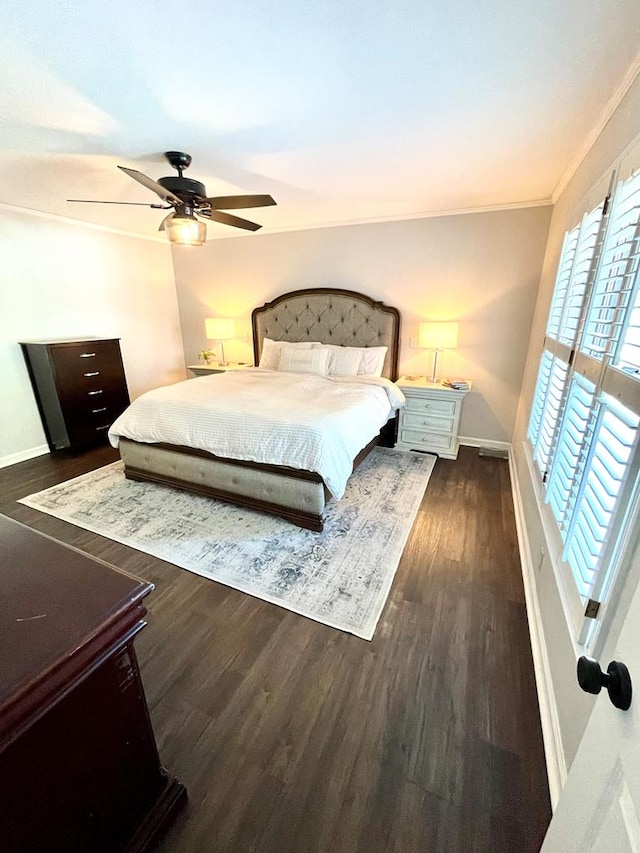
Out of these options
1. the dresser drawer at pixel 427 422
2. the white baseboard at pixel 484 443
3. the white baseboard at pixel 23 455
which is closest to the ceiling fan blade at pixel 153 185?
the dresser drawer at pixel 427 422

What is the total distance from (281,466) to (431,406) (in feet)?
6.48

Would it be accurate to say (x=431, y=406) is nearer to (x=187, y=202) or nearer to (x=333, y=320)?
(x=333, y=320)

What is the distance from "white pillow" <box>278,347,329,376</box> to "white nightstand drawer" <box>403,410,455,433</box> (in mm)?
1078

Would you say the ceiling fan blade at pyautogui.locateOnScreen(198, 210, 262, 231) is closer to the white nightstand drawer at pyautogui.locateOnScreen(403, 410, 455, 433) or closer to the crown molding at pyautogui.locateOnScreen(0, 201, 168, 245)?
the crown molding at pyautogui.locateOnScreen(0, 201, 168, 245)

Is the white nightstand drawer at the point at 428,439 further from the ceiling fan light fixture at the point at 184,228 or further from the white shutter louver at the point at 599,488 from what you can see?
the ceiling fan light fixture at the point at 184,228

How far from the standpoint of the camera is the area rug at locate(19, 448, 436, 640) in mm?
1971

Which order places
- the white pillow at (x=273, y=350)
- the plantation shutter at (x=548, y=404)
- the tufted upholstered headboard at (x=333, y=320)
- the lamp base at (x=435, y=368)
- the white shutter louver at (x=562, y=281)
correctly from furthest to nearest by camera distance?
1. the white pillow at (x=273, y=350)
2. the tufted upholstered headboard at (x=333, y=320)
3. the lamp base at (x=435, y=368)
4. the white shutter louver at (x=562, y=281)
5. the plantation shutter at (x=548, y=404)

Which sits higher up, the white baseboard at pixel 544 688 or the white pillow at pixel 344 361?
the white pillow at pixel 344 361

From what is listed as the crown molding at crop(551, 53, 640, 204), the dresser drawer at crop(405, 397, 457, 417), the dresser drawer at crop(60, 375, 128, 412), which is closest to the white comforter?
the dresser drawer at crop(405, 397, 457, 417)

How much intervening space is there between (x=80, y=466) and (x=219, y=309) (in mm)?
2753

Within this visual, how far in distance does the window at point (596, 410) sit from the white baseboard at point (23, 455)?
4.72m

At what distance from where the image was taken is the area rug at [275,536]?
6.47 ft

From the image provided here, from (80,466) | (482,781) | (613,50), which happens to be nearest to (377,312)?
(613,50)

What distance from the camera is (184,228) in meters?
2.49
